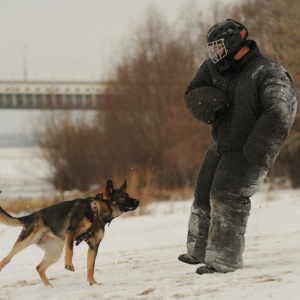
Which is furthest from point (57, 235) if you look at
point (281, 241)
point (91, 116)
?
point (91, 116)

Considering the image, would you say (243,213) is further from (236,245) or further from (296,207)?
(296,207)

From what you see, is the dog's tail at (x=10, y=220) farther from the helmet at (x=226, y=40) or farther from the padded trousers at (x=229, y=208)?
the helmet at (x=226, y=40)

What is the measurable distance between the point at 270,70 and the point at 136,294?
2.08 meters

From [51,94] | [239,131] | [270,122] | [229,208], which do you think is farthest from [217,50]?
[51,94]

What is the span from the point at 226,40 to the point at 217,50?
110 millimetres

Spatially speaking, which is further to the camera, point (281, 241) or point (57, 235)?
point (281, 241)

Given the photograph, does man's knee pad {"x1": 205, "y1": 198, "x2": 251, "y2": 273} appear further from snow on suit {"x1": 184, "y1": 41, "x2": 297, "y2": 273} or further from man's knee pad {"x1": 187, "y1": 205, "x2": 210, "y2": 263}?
man's knee pad {"x1": 187, "y1": 205, "x2": 210, "y2": 263}

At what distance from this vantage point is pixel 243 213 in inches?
239

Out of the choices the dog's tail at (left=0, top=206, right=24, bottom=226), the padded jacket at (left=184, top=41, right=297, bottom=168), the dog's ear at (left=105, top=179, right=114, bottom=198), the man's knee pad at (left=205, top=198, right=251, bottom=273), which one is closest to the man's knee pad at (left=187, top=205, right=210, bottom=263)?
the man's knee pad at (left=205, top=198, right=251, bottom=273)

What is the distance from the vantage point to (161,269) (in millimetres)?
6918

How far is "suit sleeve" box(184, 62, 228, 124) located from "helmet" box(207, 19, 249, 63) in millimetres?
271

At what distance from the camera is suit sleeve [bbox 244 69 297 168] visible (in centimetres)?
572

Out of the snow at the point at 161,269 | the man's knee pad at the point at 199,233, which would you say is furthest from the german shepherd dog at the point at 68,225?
the man's knee pad at the point at 199,233

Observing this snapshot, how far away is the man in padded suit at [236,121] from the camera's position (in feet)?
19.0
